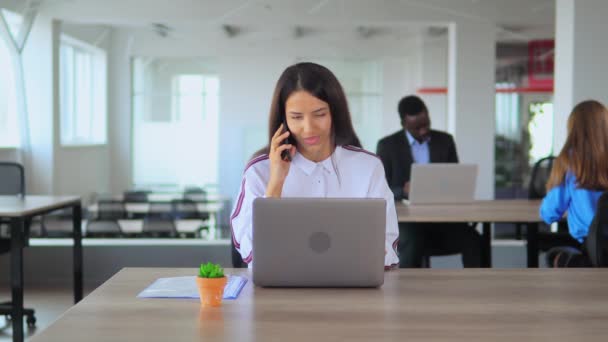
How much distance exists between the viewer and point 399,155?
522 cm

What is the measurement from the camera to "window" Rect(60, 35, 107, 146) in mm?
12570

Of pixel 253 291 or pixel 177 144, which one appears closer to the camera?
pixel 253 291

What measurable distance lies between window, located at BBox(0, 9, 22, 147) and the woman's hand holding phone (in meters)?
8.07

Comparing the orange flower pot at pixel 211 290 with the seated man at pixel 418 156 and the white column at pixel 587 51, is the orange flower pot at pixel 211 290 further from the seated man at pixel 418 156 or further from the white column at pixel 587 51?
the white column at pixel 587 51

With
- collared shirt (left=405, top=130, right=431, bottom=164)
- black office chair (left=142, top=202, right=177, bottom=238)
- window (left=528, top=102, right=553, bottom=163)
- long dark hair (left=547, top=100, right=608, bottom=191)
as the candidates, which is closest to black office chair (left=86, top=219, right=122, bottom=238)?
black office chair (left=142, top=202, right=177, bottom=238)

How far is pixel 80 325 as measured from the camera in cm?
173

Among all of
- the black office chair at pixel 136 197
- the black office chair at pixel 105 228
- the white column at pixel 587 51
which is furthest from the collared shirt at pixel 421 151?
the black office chair at pixel 136 197

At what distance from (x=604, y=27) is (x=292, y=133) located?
410 centimetres

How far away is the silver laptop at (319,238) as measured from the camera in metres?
2.01

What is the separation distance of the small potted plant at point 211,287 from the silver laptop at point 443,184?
9.48 feet

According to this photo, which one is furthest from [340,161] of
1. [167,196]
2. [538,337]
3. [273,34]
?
[273,34]

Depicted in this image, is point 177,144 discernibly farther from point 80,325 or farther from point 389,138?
point 80,325

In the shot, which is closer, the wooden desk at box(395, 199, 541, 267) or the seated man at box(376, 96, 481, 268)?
the wooden desk at box(395, 199, 541, 267)

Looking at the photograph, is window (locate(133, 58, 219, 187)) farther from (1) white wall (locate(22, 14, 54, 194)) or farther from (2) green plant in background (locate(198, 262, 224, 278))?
(2) green plant in background (locate(198, 262, 224, 278))
